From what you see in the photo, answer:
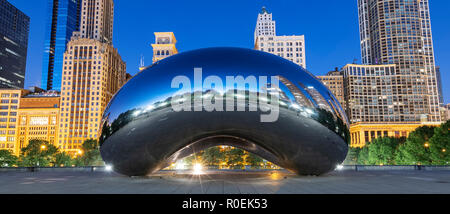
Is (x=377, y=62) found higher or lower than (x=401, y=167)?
higher

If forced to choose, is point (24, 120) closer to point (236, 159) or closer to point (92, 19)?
point (92, 19)

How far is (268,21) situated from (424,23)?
86.4 meters

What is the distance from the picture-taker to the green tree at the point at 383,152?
204 feet

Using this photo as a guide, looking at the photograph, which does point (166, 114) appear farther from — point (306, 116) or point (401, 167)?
point (401, 167)

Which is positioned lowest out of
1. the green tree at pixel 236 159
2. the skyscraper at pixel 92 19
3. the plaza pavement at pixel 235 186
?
the green tree at pixel 236 159

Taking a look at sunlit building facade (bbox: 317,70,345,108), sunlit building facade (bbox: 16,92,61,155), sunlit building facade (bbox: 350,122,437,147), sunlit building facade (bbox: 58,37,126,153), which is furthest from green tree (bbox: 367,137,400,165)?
sunlit building facade (bbox: 16,92,61,155)

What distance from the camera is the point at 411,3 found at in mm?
167750

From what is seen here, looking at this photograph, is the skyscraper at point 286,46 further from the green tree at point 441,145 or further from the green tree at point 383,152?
the green tree at point 441,145

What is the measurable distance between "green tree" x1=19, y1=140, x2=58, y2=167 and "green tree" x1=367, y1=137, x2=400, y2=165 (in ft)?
210

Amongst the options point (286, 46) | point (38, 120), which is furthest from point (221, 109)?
point (38, 120)

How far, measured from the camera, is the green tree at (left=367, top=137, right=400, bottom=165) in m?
62.1

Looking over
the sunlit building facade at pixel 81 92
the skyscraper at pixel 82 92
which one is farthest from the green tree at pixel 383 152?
the sunlit building facade at pixel 81 92

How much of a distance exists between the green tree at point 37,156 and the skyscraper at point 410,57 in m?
159

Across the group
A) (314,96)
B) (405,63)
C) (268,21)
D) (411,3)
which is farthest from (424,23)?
(314,96)
